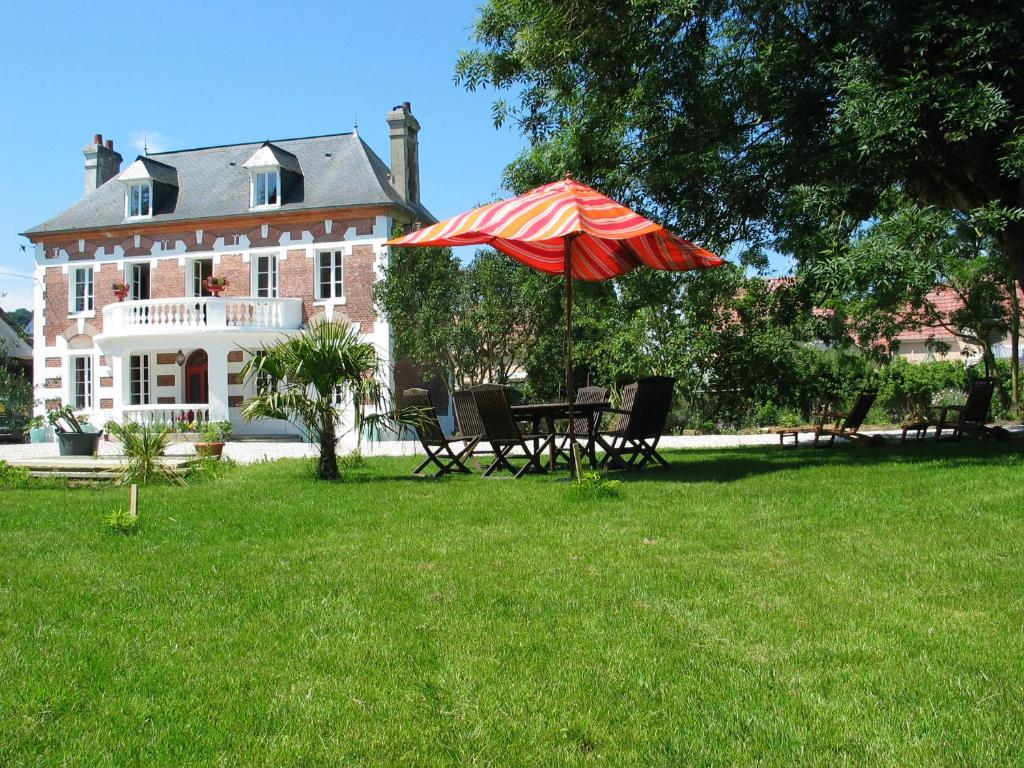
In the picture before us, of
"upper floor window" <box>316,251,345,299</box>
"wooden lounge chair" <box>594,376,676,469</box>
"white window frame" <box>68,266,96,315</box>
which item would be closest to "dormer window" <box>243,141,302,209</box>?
"upper floor window" <box>316,251,345,299</box>

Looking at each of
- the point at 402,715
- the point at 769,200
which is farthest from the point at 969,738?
the point at 769,200

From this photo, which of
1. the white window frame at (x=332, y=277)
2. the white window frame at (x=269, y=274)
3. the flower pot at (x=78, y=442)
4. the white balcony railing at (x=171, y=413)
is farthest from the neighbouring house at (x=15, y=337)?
the flower pot at (x=78, y=442)

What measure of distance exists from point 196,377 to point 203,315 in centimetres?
265

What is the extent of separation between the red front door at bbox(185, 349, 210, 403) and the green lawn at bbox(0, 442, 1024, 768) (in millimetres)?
19932

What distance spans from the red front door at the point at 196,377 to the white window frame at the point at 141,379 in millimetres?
1060

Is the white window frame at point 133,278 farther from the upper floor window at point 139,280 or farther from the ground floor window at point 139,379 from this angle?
the ground floor window at point 139,379

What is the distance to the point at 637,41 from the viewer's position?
10.8m

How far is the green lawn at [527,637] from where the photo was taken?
2527mm

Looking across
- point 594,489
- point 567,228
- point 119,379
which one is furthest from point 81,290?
point 594,489

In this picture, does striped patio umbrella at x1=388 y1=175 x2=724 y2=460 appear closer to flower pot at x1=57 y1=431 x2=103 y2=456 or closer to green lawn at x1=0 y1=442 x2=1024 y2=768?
green lawn at x1=0 y1=442 x2=1024 y2=768

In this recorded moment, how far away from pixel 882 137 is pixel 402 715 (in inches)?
321

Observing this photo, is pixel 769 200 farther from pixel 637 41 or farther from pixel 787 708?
pixel 787 708

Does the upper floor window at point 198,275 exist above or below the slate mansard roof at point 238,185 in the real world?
below

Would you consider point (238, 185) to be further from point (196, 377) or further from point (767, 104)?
point (767, 104)
